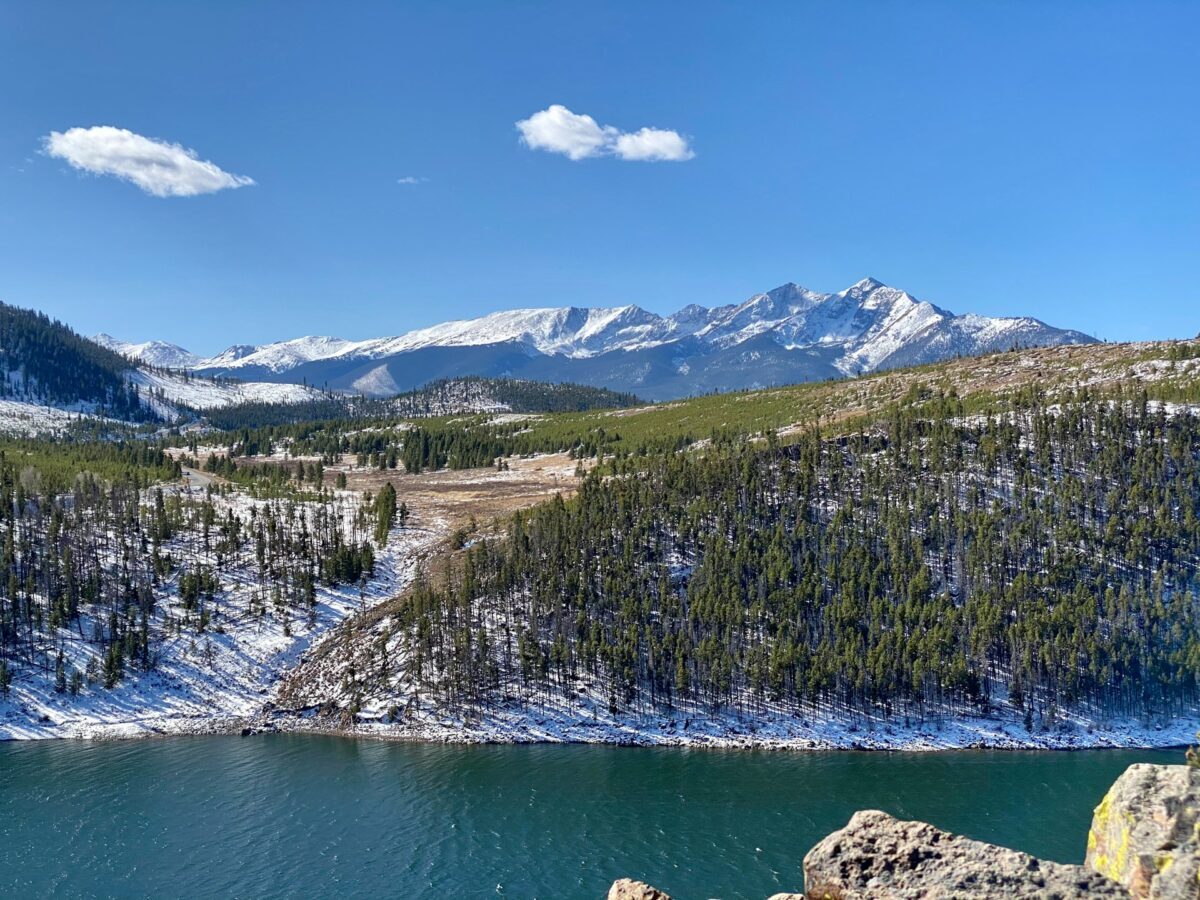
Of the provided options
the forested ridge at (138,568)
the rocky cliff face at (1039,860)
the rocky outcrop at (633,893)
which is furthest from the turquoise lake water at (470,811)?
the rocky cliff face at (1039,860)

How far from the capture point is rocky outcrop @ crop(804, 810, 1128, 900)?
14.1 m

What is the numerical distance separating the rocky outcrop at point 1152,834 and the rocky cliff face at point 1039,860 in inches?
0.7

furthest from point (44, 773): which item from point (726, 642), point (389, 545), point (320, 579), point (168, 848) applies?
point (726, 642)

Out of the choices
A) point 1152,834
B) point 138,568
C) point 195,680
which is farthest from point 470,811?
point 138,568

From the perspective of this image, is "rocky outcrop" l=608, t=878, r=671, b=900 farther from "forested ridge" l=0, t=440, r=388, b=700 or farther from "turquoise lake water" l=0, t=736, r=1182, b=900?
"forested ridge" l=0, t=440, r=388, b=700

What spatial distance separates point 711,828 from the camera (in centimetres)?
7012

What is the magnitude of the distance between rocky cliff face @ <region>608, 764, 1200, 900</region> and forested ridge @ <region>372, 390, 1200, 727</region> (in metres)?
86.4

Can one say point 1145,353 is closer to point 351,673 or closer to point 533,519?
point 533,519

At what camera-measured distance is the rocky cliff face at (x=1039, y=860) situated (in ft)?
45.9

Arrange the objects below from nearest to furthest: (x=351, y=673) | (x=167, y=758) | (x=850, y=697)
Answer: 1. (x=167, y=758)
2. (x=850, y=697)
3. (x=351, y=673)

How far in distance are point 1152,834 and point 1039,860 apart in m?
2.31

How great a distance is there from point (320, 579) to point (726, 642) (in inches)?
2808

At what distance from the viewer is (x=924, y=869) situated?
1581cm

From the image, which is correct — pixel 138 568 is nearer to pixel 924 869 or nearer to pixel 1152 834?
pixel 924 869
